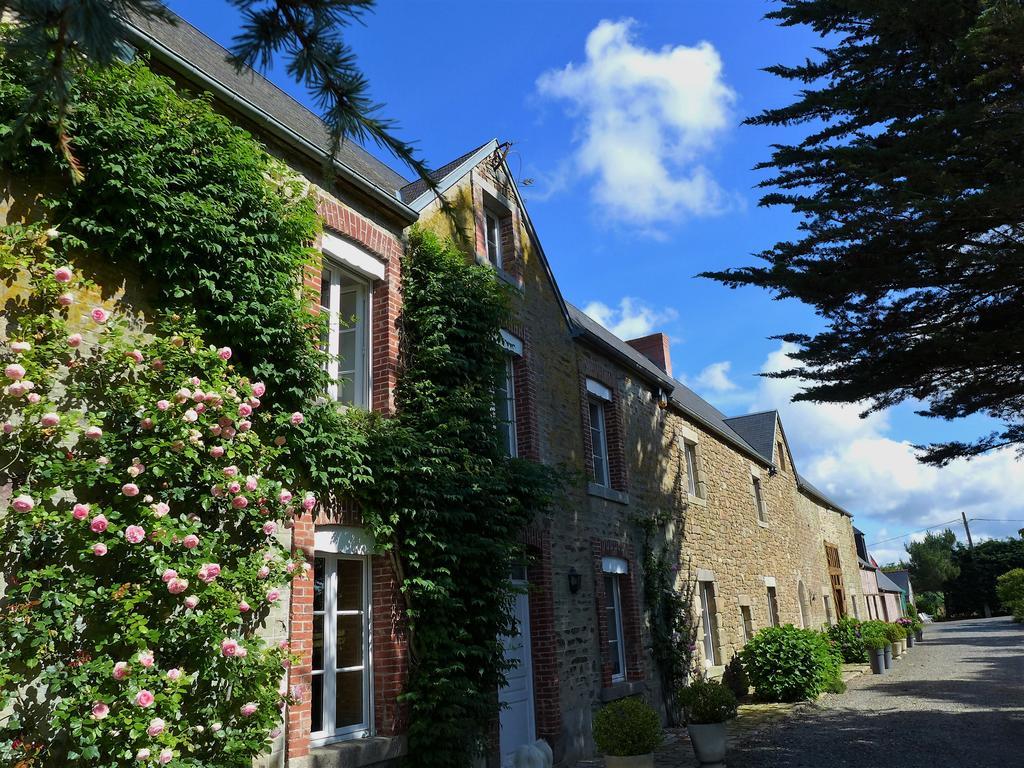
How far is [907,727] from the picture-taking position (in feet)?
32.8

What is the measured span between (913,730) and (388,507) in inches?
313

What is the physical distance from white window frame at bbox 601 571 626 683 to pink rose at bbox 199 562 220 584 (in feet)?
22.1

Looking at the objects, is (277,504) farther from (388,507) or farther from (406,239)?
(406,239)

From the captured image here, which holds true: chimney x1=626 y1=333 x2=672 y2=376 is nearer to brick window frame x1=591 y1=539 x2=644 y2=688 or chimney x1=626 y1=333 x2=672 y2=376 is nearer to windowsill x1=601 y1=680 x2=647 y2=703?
brick window frame x1=591 y1=539 x2=644 y2=688

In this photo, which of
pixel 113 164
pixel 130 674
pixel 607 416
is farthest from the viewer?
pixel 607 416

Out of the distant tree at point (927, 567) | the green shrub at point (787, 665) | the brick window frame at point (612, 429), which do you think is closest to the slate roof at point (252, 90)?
the brick window frame at point (612, 429)

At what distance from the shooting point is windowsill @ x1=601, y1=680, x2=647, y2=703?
9.74 m

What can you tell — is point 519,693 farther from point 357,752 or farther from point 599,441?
point 599,441

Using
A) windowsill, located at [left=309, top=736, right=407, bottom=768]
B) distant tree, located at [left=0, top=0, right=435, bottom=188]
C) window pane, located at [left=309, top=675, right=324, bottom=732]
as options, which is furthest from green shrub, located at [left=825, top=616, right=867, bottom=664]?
distant tree, located at [left=0, top=0, right=435, bottom=188]

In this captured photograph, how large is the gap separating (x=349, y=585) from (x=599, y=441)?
6076 mm

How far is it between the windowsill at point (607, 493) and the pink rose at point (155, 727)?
23.1 ft

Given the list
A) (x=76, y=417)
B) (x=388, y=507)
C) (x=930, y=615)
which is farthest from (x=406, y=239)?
(x=930, y=615)

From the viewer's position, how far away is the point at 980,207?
6340 mm

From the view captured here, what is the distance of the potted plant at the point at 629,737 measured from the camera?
7.05m
